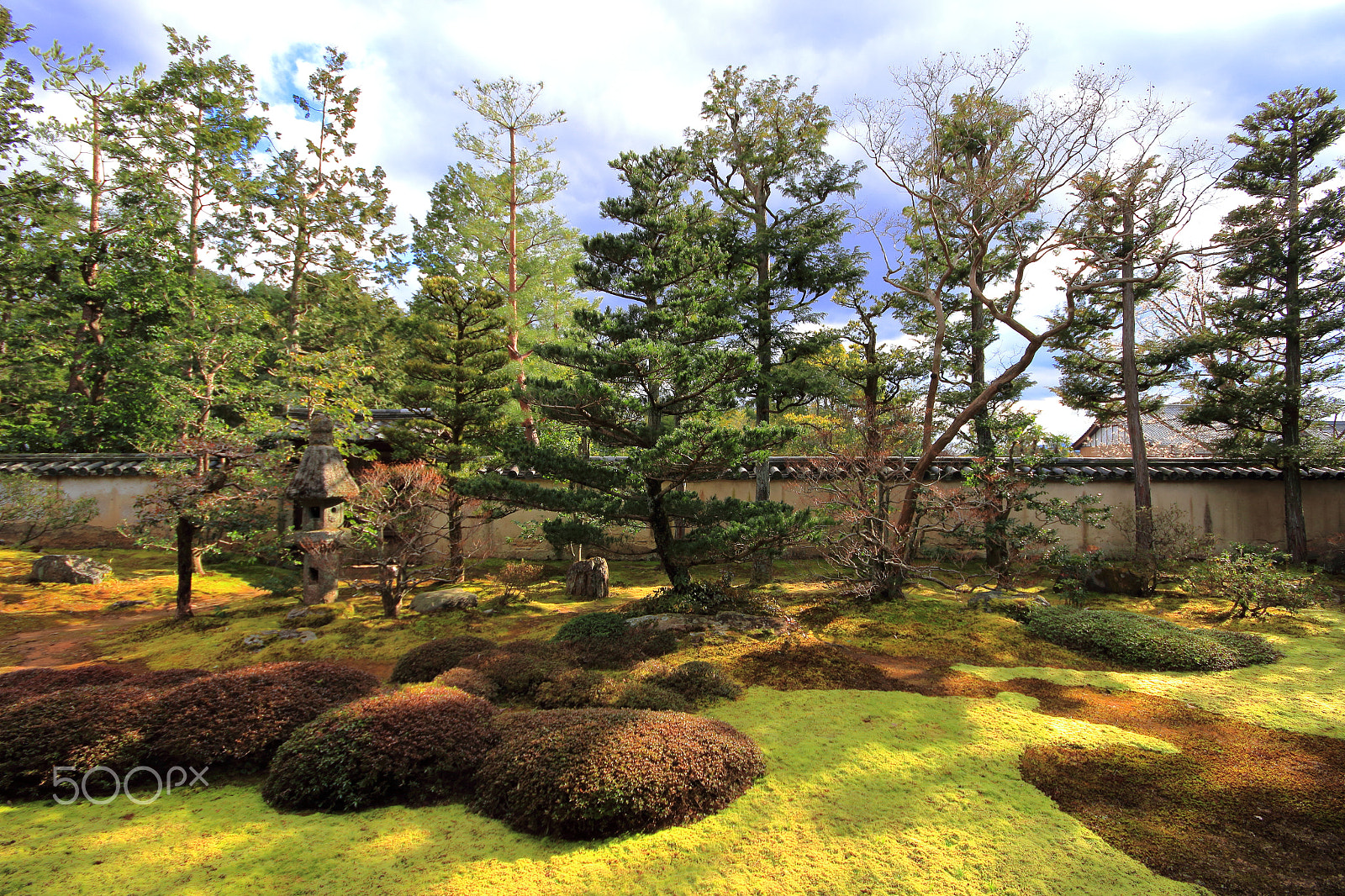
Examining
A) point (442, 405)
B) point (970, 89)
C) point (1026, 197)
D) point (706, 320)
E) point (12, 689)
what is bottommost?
point (12, 689)

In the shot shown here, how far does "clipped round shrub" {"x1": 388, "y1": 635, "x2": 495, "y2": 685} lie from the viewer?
5.52 meters

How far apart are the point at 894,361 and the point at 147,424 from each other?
1751cm

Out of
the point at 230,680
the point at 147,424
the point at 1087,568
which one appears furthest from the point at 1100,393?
the point at 147,424

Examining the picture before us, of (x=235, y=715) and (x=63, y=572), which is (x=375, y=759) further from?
(x=63, y=572)

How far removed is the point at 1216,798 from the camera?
134 inches

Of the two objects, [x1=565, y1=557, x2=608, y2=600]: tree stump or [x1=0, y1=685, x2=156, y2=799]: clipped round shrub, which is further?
[x1=565, y1=557, x2=608, y2=600]: tree stump

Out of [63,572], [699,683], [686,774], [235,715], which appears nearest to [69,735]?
[235,715]

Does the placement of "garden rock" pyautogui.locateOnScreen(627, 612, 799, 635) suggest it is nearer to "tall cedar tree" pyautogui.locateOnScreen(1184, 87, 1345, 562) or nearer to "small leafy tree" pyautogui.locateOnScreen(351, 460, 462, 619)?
"small leafy tree" pyautogui.locateOnScreen(351, 460, 462, 619)

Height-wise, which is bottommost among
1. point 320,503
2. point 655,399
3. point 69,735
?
point 69,735

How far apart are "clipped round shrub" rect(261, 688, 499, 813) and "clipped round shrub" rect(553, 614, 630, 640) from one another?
2.87 m

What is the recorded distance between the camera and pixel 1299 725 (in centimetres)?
446

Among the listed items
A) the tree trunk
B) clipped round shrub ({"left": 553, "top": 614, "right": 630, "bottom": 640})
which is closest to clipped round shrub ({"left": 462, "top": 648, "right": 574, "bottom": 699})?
clipped round shrub ({"left": 553, "top": 614, "right": 630, "bottom": 640})

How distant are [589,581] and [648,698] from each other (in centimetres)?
506

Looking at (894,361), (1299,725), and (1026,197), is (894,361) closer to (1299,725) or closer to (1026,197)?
(1026,197)
